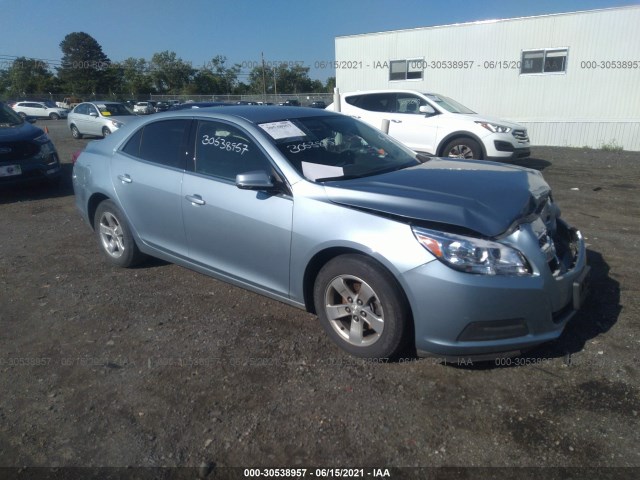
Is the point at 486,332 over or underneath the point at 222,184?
underneath

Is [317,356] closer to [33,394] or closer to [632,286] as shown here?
[33,394]

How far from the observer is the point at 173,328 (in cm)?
362

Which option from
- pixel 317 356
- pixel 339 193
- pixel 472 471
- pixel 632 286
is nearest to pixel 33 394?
pixel 317 356

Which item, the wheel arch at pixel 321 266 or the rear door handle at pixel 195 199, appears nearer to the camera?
the wheel arch at pixel 321 266

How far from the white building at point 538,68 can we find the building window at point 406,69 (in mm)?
35

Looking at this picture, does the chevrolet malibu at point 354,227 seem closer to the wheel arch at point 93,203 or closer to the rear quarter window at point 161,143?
the rear quarter window at point 161,143

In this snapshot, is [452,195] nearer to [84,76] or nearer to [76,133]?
[76,133]

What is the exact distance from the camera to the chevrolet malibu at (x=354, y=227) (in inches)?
104

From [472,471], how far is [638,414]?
3.43 ft

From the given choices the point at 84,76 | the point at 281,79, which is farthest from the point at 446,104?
the point at 84,76

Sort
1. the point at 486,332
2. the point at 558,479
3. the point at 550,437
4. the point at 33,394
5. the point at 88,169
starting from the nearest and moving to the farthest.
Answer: the point at 558,479 → the point at 550,437 → the point at 486,332 → the point at 33,394 → the point at 88,169

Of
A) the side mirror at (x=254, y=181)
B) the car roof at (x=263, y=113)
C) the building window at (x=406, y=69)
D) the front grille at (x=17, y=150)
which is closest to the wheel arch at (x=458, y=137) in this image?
the car roof at (x=263, y=113)

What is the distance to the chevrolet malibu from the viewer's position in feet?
8.67

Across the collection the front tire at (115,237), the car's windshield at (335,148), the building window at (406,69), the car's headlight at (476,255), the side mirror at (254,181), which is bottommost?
the front tire at (115,237)
